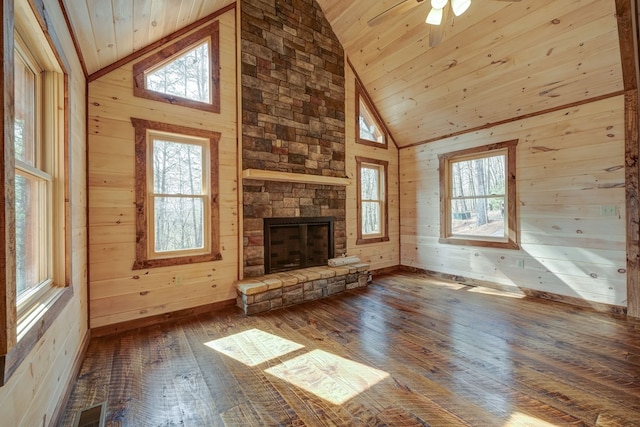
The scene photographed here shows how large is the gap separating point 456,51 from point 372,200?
8.44ft

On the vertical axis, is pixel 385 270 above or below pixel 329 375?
above

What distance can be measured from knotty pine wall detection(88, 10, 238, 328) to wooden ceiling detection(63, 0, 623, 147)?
349 millimetres

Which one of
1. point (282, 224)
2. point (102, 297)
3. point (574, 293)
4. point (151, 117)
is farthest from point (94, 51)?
point (574, 293)

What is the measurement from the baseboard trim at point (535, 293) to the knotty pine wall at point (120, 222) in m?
3.79

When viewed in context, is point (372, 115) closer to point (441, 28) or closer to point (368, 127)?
point (368, 127)

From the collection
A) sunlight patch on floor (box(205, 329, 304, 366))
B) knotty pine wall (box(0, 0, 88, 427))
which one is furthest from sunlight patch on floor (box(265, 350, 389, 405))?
knotty pine wall (box(0, 0, 88, 427))

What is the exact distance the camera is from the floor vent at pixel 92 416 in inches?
64.7

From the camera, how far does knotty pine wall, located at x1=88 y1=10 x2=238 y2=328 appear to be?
9.21 ft

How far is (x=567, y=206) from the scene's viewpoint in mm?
3652

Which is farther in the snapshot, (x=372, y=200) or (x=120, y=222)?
(x=372, y=200)

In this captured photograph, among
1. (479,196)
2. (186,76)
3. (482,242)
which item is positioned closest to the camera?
(186,76)

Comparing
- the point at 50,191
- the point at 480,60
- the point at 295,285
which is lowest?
the point at 295,285

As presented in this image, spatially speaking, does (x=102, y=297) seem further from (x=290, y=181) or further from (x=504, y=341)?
(x=504, y=341)

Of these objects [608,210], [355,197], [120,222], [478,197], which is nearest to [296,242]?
[355,197]
